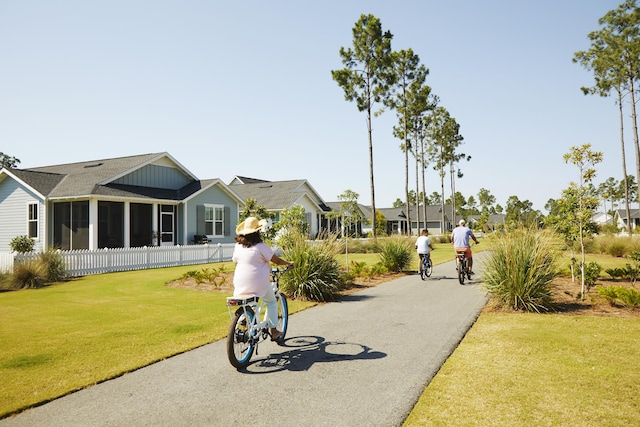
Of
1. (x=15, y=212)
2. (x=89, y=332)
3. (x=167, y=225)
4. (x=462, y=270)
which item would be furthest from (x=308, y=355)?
(x=15, y=212)

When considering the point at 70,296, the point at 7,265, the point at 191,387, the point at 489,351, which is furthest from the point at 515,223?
the point at 7,265

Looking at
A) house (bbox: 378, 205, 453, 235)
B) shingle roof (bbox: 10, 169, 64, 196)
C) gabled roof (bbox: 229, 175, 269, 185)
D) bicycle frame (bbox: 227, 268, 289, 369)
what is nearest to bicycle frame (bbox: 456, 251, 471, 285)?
bicycle frame (bbox: 227, 268, 289, 369)

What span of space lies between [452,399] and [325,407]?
128 centimetres

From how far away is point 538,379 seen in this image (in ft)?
15.9

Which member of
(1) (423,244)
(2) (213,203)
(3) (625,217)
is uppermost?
(2) (213,203)

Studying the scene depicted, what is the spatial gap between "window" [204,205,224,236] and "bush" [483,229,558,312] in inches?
786

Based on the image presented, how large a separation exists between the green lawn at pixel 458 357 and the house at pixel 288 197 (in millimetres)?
25927

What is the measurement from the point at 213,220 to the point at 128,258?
9.36m

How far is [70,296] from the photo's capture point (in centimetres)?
1113

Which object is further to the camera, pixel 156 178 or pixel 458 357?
pixel 156 178

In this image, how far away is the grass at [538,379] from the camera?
3879mm

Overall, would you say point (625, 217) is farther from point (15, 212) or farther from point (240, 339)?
point (240, 339)

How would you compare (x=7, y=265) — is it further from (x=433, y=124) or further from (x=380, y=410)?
(x=433, y=124)

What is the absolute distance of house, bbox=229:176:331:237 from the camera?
3600 cm
